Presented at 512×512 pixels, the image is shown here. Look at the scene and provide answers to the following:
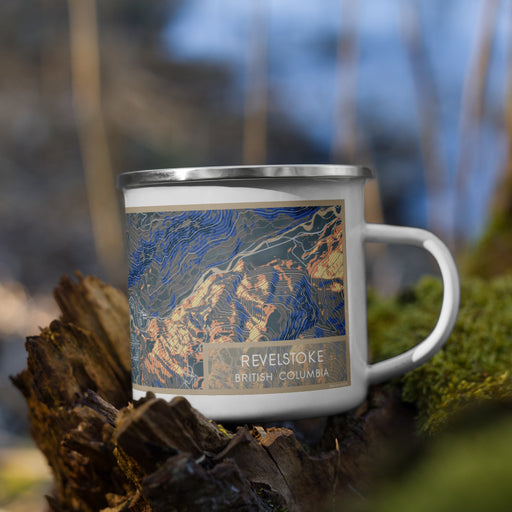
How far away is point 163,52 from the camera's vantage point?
5531mm

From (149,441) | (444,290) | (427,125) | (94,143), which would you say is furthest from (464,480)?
(94,143)

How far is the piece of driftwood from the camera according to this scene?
0.59 m

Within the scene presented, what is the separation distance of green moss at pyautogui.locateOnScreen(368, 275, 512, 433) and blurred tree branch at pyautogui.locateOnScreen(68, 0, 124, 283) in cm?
259

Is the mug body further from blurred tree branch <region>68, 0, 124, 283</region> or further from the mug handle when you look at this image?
blurred tree branch <region>68, 0, 124, 283</region>

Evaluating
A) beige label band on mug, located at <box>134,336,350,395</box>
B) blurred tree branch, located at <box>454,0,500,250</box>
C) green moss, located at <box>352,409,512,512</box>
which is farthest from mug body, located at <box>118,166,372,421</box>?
blurred tree branch, located at <box>454,0,500,250</box>

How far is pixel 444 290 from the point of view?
0.84m

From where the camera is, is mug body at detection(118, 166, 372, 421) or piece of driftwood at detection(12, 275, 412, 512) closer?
piece of driftwood at detection(12, 275, 412, 512)

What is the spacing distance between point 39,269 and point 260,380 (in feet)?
13.6

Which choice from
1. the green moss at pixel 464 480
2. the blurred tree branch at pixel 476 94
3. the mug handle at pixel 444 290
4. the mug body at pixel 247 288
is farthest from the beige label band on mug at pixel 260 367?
the blurred tree branch at pixel 476 94

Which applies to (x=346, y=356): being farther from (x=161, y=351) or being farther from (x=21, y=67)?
(x=21, y=67)

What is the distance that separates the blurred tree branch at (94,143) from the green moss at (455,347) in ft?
8.48

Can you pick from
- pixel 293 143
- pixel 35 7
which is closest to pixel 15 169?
pixel 35 7

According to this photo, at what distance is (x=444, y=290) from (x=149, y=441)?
48cm

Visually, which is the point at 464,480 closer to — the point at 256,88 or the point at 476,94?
the point at 476,94
